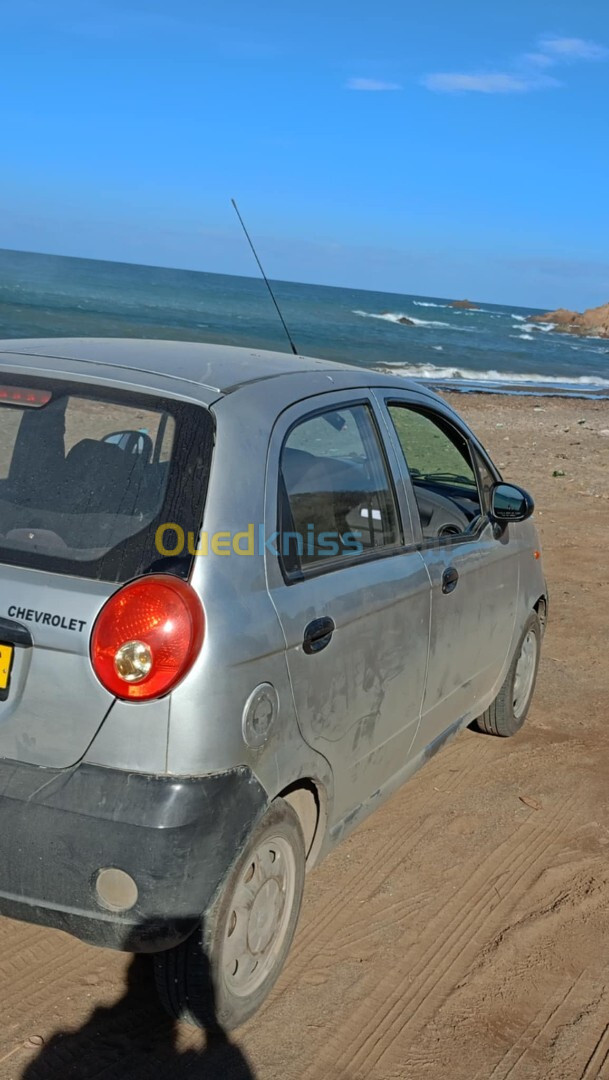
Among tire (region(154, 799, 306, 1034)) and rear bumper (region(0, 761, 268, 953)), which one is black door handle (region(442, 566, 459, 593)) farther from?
rear bumper (region(0, 761, 268, 953))

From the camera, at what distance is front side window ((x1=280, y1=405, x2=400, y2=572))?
3.06 m

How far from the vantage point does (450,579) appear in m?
3.93

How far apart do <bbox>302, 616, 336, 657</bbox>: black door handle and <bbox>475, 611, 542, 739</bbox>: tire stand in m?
2.14

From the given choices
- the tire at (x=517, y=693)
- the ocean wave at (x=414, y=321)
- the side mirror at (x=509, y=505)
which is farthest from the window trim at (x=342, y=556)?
the ocean wave at (x=414, y=321)

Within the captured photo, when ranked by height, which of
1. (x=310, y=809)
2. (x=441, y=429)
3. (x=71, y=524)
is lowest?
(x=310, y=809)

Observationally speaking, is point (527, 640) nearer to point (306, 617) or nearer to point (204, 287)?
point (306, 617)

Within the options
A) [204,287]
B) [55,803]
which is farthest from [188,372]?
[204,287]

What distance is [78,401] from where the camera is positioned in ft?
9.81

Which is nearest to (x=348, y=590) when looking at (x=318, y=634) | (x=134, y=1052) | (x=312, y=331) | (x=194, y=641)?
(x=318, y=634)

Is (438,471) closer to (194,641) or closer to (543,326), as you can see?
(194,641)

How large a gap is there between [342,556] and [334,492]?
224 mm

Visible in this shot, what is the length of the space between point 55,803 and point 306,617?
829 mm

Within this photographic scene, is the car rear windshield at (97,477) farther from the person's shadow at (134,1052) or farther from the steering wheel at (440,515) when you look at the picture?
the steering wheel at (440,515)

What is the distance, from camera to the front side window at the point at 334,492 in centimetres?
306
